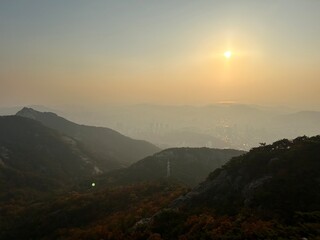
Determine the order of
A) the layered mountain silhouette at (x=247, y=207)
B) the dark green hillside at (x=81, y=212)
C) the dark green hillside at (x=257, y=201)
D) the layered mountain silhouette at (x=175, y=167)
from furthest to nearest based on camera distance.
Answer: the layered mountain silhouette at (x=175, y=167)
the dark green hillside at (x=81, y=212)
the layered mountain silhouette at (x=247, y=207)
the dark green hillside at (x=257, y=201)

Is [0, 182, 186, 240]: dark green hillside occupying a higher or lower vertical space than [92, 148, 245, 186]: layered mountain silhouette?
lower

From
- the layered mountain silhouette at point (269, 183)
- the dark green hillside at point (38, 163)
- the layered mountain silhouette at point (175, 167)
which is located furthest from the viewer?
the dark green hillside at point (38, 163)

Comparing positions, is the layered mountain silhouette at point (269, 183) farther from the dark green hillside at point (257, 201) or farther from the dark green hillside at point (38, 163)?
the dark green hillside at point (38, 163)

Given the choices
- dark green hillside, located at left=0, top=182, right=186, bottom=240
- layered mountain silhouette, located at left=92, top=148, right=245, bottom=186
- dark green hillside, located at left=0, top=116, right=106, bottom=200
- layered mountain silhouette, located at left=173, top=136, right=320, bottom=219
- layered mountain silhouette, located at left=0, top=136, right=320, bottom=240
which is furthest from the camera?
dark green hillside, located at left=0, top=116, right=106, bottom=200

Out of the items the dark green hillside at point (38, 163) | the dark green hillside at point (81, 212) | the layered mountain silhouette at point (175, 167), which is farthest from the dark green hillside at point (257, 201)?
the dark green hillside at point (38, 163)

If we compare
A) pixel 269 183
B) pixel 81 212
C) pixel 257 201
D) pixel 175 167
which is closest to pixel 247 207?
pixel 257 201

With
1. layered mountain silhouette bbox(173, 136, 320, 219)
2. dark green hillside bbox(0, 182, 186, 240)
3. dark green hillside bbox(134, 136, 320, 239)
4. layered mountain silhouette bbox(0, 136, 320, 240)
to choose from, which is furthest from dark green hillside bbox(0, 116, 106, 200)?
dark green hillside bbox(134, 136, 320, 239)

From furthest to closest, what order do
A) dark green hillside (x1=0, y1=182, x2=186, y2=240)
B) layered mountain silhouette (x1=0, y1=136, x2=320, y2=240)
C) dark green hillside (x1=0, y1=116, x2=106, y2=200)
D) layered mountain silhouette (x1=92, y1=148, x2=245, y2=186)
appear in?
1. dark green hillside (x1=0, y1=116, x2=106, y2=200)
2. layered mountain silhouette (x1=92, y1=148, x2=245, y2=186)
3. dark green hillside (x1=0, y1=182, x2=186, y2=240)
4. layered mountain silhouette (x1=0, y1=136, x2=320, y2=240)

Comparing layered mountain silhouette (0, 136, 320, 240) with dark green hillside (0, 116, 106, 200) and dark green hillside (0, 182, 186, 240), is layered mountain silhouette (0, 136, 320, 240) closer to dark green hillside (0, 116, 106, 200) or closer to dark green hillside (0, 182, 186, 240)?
dark green hillside (0, 182, 186, 240)

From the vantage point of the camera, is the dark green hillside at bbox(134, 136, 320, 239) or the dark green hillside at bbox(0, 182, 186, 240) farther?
the dark green hillside at bbox(0, 182, 186, 240)

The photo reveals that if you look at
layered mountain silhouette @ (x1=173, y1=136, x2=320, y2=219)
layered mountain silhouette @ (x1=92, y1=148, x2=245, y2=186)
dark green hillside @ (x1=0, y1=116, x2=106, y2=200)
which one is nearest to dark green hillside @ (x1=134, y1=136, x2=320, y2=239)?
layered mountain silhouette @ (x1=173, y1=136, x2=320, y2=219)

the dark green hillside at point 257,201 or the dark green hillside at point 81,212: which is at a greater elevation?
the dark green hillside at point 257,201
